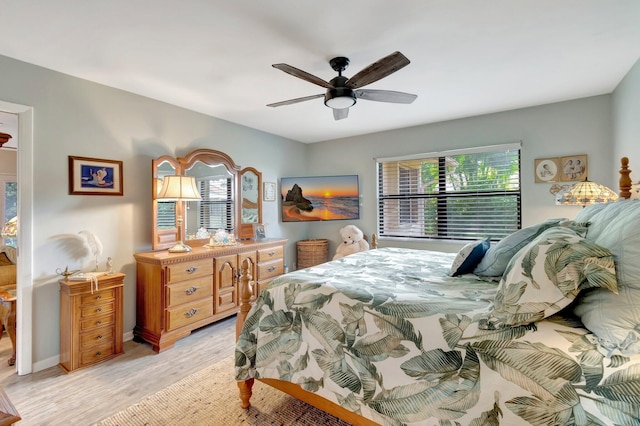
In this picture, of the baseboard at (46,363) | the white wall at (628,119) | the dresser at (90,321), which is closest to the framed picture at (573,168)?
the white wall at (628,119)

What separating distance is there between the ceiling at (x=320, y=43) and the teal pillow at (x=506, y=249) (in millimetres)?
1332

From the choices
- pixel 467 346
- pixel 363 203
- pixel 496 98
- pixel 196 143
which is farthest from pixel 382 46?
pixel 363 203

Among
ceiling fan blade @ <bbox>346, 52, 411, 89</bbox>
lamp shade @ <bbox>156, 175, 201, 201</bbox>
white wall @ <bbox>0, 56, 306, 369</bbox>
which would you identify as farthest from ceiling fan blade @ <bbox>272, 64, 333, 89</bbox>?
white wall @ <bbox>0, 56, 306, 369</bbox>

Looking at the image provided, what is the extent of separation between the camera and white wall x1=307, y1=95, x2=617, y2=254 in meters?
3.14

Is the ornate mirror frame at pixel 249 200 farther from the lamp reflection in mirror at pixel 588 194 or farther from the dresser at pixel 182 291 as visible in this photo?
the lamp reflection in mirror at pixel 588 194

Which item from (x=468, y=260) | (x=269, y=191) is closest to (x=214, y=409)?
(x=468, y=260)

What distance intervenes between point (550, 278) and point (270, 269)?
3.17 metres

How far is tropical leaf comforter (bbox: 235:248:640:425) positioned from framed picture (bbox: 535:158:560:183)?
2.39 meters

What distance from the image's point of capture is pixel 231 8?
67.1 inches

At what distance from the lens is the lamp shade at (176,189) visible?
295cm

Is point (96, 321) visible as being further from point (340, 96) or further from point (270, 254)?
point (340, 96)

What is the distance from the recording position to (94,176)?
2676 millimetres

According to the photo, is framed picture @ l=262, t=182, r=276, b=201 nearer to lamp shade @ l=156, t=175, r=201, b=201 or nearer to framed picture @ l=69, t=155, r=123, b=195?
lamp shade @ l=156, t=175, r=201, b=201

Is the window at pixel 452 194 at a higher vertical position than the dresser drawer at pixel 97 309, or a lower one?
higher
